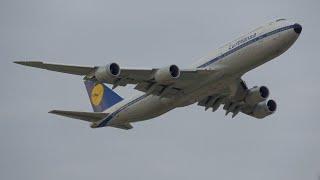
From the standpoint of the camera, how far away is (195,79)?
5628 cm

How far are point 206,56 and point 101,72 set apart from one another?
7.52m

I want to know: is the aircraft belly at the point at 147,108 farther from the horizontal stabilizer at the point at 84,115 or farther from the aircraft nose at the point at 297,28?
the aircraft nose at the point at 297,28

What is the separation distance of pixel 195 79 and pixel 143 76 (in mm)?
3444

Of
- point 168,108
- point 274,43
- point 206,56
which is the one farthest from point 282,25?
point 168,108

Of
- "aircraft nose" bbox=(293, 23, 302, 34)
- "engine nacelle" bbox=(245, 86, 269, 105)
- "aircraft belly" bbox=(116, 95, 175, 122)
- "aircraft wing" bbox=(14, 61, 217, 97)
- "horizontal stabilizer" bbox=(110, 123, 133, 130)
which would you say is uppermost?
"aircraft nose" bbox=(293, 23, 302, 34)

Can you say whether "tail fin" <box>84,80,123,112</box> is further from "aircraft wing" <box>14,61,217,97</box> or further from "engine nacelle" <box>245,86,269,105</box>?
"engine nacelle" <box>245,86,269,105</box>

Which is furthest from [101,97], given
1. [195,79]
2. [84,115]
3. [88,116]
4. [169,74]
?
[169,74]

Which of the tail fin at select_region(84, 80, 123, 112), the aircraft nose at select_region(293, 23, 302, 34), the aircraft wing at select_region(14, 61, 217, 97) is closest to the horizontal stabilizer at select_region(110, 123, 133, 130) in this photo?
the tail fin at select_region(84, 80, 123, 112)

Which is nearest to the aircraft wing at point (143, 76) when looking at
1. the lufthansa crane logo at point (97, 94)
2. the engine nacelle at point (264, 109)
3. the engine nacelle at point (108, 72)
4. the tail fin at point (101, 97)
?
the engine nacelle at point (108, 72)

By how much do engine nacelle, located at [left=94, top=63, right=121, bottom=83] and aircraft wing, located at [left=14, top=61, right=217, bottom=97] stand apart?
44 centimetres

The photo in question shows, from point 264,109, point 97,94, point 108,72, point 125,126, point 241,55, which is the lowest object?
point 125,126

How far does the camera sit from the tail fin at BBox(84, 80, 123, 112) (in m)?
65.7

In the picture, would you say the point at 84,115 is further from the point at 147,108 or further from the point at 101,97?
the point at 101,97

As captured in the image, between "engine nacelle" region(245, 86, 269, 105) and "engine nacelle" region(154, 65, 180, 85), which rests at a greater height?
"engine nacelle" region(154, 65, 180, 85)
